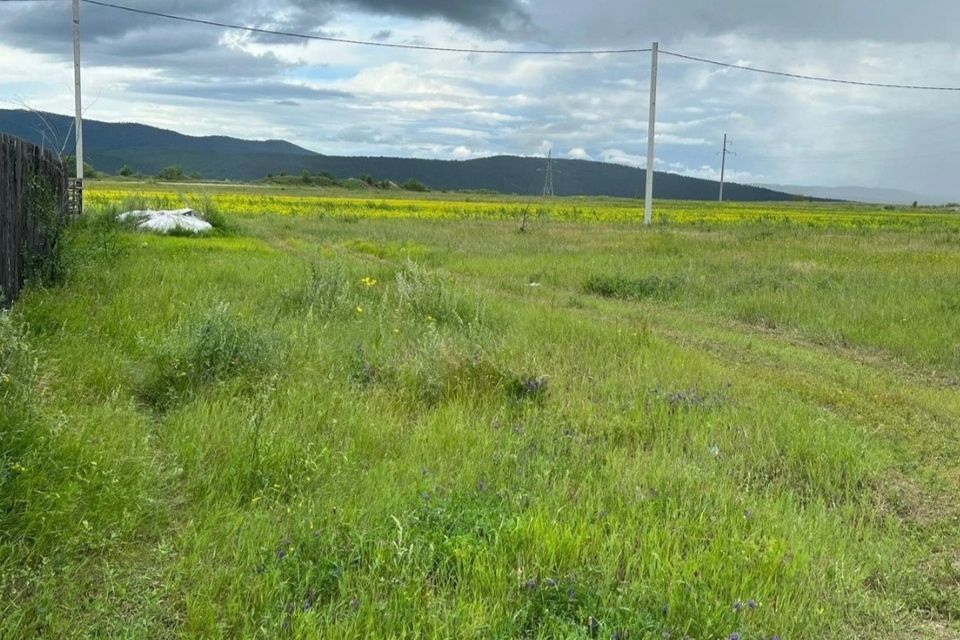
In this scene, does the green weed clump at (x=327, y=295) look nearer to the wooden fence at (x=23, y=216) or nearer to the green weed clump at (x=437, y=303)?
the green weed clump at (x=437, y=303)

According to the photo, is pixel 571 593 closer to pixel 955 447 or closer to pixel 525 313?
pixel 955 447

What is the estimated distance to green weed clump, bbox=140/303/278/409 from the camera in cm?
570

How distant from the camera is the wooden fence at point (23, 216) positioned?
25.5 feet

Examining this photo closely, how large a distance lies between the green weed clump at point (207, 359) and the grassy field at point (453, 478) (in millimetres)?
27

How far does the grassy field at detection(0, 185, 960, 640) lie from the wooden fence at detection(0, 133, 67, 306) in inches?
26.0

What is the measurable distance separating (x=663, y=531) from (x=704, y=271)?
558 inches

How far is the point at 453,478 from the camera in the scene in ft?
14.1

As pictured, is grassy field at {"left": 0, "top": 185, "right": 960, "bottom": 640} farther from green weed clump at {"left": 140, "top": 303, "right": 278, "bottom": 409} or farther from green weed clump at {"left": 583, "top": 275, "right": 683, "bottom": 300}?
green weed clump at {"left": 583, "top": 275, "right": 683, "bottom": 300}

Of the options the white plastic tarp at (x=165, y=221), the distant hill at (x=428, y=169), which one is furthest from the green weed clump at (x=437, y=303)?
the distant hill at (x=428, y=169)

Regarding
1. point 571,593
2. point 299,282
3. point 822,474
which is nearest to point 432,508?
point 571,593

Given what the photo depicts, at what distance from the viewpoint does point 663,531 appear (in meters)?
3.65

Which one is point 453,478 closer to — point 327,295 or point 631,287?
point 327,295

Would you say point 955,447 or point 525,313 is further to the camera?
point 525,313

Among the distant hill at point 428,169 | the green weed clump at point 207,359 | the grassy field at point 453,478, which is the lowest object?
the grassy field at point 453,478
